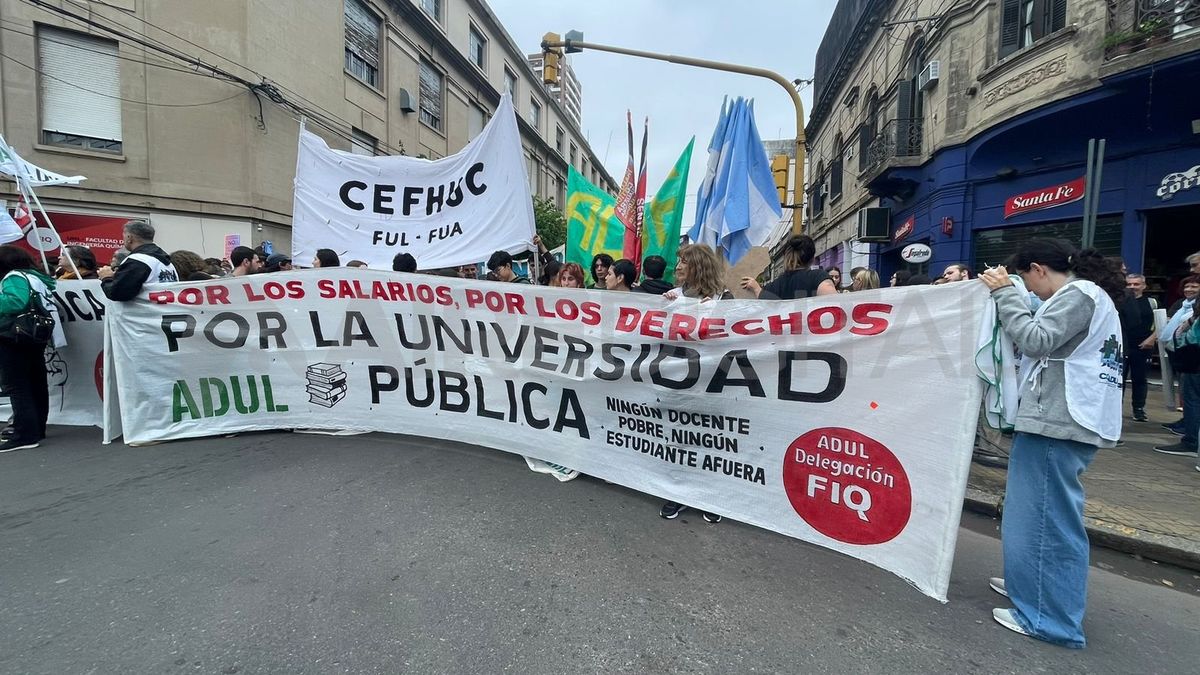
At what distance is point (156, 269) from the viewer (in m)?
4.96

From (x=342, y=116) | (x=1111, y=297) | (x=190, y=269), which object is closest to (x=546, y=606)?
(x=1111, y=297)

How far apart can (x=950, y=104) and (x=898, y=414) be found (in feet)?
45.3

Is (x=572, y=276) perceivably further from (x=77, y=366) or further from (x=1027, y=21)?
(x=1027, y=21)

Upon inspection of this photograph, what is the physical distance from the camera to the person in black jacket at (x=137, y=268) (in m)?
4.70

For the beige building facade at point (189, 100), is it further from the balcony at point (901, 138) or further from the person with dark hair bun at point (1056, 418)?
the balcony at point (901, 138)

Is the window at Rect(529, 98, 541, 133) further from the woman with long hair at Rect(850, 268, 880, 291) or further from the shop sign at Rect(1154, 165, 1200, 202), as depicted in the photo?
the woman with long hair at Rect(850, 268, 880, 291)

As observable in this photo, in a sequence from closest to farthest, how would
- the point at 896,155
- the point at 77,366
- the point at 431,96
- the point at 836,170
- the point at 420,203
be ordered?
the point at 77,366 < the point at 420,203 < the point at 896,155 < the point at 431,96 < the point at 836,170

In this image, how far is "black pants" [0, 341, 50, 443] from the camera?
15.8 feet

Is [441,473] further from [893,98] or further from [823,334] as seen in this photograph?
[893,98]

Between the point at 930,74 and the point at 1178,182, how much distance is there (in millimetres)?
5934

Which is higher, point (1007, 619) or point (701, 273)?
point (701, 273)

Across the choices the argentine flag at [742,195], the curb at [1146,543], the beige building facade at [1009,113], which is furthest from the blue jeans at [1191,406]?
the beige building facade at [1009,113]

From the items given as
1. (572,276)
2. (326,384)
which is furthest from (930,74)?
(326,384)

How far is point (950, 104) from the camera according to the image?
13.0 metres
